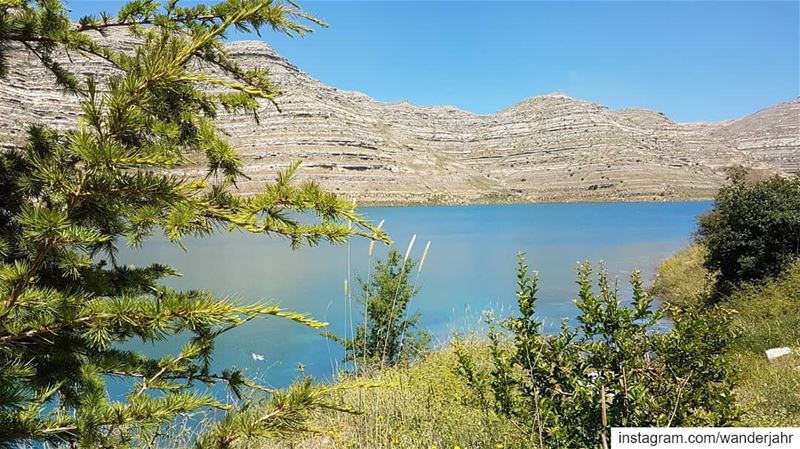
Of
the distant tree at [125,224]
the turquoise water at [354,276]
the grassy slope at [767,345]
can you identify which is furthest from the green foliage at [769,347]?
the turquoise water at [354,276]

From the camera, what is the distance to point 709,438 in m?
1.78

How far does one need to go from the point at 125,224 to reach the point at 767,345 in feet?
30.3

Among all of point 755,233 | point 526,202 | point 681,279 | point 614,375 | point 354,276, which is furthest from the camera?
point 526,202

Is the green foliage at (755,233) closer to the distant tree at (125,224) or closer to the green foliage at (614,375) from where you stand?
the green foliage at (614,375)

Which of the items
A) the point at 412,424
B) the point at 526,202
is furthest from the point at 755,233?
the point at 526,202

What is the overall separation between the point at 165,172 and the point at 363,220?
59 centimetres

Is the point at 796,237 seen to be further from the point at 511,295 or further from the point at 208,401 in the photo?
the point at 208,401

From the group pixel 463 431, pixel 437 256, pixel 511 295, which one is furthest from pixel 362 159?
pixel 463 431

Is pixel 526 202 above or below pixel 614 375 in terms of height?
below

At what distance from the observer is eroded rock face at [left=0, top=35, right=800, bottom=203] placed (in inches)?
3974

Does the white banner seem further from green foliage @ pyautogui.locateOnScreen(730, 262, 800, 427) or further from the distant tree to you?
the distant tree

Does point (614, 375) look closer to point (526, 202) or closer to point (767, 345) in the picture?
point (767, 345)

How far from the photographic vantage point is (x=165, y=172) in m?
1.44

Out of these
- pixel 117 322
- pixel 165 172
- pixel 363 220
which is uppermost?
A: pixel 165 172
